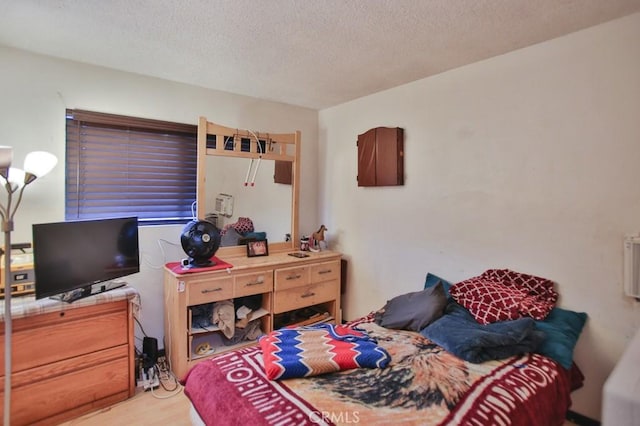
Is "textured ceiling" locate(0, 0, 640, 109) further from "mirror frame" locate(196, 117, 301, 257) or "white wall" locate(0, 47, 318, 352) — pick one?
"mirror frame" locate(196, 117, 301, 257)

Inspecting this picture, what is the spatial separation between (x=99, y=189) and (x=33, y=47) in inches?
39.4

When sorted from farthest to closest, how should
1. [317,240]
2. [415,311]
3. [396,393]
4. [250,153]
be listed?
1. [317,240]
2. [250,153]
3. [415,311]
4. [396,393]

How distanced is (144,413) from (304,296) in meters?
1.43

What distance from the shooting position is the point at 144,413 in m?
2.09

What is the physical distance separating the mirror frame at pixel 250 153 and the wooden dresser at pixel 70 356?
37.0 inches

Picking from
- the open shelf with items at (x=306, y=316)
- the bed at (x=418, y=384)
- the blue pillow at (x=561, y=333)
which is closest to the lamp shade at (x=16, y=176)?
the bed at (x=418, y=384)

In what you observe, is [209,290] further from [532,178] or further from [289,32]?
[532,178]

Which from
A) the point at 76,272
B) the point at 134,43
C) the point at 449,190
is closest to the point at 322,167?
the point at 449,190

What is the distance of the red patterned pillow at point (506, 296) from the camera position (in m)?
1.97

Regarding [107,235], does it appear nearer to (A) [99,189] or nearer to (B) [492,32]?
(A) [99,189]

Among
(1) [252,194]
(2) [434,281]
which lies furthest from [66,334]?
(2) [434,281]

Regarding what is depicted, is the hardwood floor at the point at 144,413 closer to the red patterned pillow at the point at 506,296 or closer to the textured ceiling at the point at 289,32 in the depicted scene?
the red patterned pillow at the point at 506,296

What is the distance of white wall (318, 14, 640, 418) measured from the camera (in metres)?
1.84

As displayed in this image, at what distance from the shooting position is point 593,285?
6.31ft
